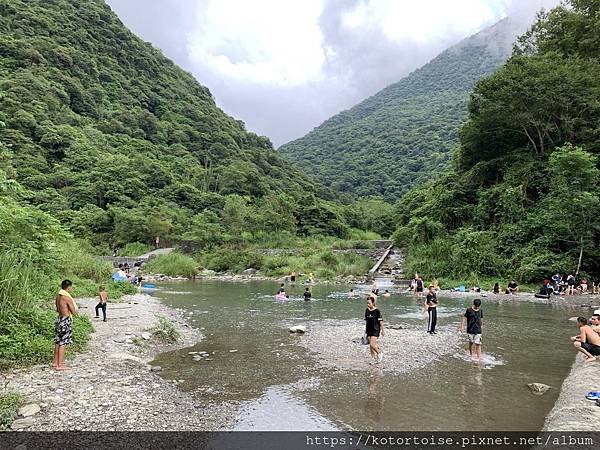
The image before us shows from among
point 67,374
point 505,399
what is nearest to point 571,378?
point 505,399

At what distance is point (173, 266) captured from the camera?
46438 mm

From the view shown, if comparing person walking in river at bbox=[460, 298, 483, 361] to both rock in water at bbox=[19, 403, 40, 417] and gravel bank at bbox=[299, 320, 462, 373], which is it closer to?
gravel bank at bbox=[299, 320, 462, 373]

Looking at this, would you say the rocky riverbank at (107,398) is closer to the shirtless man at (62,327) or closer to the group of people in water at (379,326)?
the shirtless man at (62,327)

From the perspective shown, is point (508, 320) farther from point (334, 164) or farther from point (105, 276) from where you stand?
point (334, 164)

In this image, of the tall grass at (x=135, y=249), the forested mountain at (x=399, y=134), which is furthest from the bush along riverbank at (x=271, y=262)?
the forested mountain at (x=399, y=134)

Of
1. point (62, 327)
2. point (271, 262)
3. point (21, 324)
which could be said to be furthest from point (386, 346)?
point (271, 262)

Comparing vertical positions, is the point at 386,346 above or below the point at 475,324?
below

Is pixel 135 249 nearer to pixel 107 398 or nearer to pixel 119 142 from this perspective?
pixel 119 142

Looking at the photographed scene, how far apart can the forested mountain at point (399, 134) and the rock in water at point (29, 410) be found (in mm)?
92804

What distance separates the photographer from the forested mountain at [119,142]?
211ft

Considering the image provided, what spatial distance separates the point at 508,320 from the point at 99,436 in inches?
719

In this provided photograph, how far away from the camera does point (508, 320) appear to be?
64.8 feet

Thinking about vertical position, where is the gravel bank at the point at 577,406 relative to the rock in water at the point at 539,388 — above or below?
above

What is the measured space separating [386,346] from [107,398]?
8.72 meters
